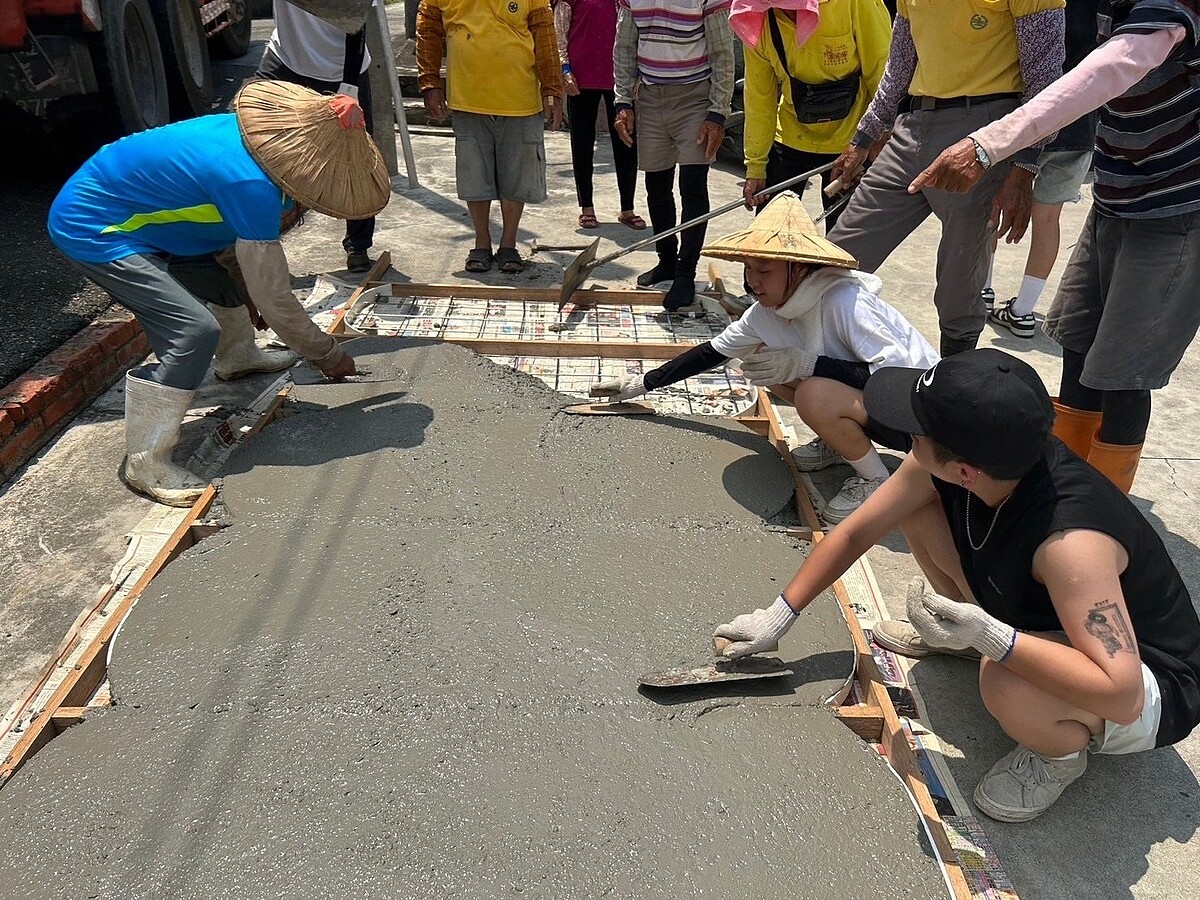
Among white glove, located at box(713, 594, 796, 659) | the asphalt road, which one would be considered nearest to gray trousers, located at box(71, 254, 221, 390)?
the asphalt road

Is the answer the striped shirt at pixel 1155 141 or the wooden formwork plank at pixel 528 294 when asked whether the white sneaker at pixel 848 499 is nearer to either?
the striped shirt at pixel 1155 141

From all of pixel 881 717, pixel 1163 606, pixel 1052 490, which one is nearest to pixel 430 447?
pixel 881 717

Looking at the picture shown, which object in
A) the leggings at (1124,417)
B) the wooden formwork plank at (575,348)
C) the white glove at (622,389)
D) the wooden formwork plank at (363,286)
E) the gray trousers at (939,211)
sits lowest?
the wooden formwork plank at (575,348)

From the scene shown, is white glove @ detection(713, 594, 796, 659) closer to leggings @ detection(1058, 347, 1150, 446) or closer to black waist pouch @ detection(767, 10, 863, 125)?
leggings @ detection(1058, 347, 1150, 446)

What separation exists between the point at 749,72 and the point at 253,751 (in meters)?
2.85

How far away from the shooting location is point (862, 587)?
7.22ft

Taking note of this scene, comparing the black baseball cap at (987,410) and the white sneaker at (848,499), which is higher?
the black baseball cap at (987,410)

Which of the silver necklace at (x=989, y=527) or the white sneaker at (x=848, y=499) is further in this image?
the white sneaker at (x=848, y=499)

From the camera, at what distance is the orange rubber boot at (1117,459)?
216 centimetres

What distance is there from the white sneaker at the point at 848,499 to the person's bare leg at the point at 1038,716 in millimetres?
891

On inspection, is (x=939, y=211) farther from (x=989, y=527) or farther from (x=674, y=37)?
(x=674, y=37)

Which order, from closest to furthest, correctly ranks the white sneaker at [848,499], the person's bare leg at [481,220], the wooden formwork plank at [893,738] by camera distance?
the wooden formwork plank at [893,738], the white sneaker at [848,499], the person's bare leg at [481,220]

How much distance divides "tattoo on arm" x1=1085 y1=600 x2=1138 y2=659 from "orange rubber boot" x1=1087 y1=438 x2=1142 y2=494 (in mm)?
969

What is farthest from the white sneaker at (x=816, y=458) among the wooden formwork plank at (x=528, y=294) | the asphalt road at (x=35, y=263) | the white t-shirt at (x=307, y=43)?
the white t-shirt at (x=307, y=43)
